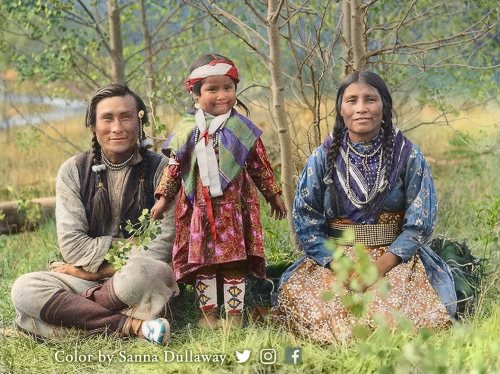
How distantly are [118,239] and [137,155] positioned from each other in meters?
0.46

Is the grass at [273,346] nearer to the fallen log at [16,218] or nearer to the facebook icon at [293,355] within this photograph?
the facebook icon at [293,355]

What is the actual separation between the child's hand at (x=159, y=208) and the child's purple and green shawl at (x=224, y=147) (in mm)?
131

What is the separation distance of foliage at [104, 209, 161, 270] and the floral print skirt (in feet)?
2.39

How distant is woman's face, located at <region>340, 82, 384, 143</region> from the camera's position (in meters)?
4.19

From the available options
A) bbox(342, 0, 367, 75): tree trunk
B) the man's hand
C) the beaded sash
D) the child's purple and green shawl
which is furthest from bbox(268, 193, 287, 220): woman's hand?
bbox(342, 0, 367, 75): tree trunk

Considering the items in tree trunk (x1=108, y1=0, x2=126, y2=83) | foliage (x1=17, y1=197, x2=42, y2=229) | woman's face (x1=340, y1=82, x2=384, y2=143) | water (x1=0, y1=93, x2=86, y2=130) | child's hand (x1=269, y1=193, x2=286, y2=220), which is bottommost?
foliage (x1=17, y1=197, x2=42, y2=229)

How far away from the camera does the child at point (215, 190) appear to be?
4.29 meters

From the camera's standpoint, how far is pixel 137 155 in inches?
182

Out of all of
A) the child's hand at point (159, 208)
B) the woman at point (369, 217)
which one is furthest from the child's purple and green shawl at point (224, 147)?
the woman at point (369, 217)

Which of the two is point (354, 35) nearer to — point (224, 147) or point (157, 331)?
point (224, 147)

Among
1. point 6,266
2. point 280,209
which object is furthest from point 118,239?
point 6,266

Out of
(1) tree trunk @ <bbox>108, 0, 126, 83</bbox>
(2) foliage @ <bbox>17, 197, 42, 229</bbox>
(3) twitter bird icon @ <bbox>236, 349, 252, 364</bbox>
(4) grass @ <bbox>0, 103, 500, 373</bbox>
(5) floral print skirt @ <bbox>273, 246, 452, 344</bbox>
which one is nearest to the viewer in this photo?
(4) grass @ <bbox>0, 103, 500, 373</bbox>

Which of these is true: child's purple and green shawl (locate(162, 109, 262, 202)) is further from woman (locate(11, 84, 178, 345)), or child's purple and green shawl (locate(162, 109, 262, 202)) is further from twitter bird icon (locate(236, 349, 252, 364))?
twitter bird icon (locate(236, 349, 252, 364))

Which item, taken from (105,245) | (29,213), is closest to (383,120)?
(105,245)
